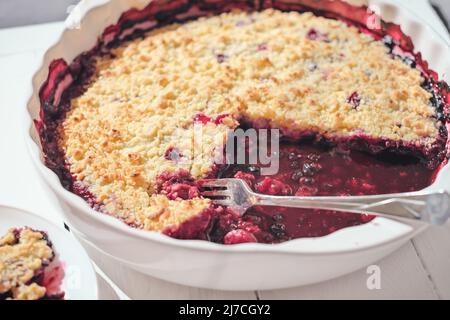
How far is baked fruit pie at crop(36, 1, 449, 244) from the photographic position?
2.04 metres

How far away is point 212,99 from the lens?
7.85 feet

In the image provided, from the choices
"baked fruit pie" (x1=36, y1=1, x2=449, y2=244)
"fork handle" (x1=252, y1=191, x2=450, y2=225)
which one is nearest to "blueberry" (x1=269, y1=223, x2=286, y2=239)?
"baked fruit pie" (x1=36, y1=1, x2=449, y2=244)

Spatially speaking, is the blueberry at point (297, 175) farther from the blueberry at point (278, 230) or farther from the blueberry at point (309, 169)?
the blueberry at point (278, 230)

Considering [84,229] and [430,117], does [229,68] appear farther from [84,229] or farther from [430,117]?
[84,229]

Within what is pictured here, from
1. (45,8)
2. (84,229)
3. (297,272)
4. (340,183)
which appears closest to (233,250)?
(297,272)

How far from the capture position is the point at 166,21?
2.81 m

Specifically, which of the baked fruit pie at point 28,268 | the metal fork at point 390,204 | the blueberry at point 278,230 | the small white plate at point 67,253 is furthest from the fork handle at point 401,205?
the baked fruit pie at point 28,268

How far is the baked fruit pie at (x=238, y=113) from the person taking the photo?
2.04 meters

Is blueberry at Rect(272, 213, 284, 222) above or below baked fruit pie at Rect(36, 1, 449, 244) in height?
below

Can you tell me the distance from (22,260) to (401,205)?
117 centimetres

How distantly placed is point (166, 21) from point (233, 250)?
1531 millimetres

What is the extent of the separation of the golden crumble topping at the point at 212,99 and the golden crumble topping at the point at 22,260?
25 centimetres

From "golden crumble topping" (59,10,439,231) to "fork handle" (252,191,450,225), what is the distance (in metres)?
0.44

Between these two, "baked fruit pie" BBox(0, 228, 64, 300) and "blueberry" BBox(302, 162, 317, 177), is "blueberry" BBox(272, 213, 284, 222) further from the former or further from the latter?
"baked fruit pie" BBox(0, 228, 64, 300)
